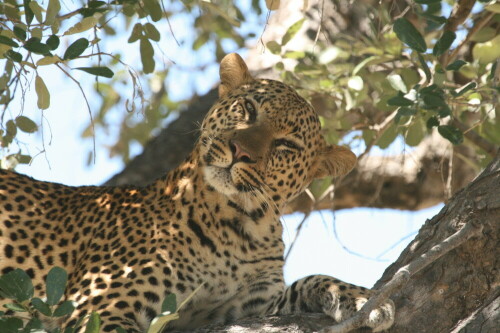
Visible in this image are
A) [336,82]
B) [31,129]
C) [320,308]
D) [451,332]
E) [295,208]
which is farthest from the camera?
[295,208]

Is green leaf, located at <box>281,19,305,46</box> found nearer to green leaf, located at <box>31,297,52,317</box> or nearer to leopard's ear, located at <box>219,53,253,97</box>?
leopard's ear, located at <box>219,53,253,97</box>

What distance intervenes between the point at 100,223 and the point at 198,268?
84 centimetres

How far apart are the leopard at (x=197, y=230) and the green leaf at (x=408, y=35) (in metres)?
1.30

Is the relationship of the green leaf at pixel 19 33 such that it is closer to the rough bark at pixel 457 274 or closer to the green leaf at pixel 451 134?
the rough bark at pixel 457 274

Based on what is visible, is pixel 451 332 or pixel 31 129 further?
pixel 31 129

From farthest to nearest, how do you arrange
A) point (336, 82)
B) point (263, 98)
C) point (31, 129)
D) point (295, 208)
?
1. point (295, 208)
2. point (336, 82)
3. point (263, 98)
4. point (31, 129)

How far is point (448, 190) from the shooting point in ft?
23.7

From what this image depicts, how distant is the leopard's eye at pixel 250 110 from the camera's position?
247 inches

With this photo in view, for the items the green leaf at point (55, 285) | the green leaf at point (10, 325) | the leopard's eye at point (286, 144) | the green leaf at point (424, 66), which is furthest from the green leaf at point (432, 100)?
the green leaf at point (10, 325)

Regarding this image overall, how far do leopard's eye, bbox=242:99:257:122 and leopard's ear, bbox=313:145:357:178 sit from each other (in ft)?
2.15

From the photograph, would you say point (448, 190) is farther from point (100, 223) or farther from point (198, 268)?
point (100, 223)

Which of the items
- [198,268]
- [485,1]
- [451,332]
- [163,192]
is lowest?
[451,332]

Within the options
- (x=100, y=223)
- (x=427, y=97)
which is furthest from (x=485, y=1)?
(x=100, y=223)

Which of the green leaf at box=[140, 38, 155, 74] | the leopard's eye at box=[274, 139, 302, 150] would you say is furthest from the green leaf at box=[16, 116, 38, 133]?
the leopard's eye at box=[274, 139, 302, 150]
